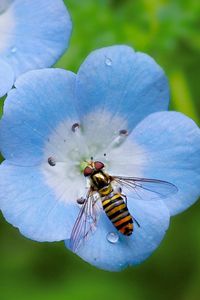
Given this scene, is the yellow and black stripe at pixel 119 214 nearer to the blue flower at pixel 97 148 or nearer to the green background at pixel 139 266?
the blue flower at pixel 97 148

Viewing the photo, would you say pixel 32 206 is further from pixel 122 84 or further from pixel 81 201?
pixel 122 84

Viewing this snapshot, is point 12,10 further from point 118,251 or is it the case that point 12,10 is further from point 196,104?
point 196,104

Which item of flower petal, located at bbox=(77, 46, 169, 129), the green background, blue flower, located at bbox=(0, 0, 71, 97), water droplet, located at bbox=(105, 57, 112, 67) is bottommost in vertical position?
the green background

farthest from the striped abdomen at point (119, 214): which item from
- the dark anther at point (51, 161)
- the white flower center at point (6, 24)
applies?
the white flower center at point (6, 24)


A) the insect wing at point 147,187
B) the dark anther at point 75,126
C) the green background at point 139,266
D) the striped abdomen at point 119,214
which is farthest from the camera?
the green background at point 139,266

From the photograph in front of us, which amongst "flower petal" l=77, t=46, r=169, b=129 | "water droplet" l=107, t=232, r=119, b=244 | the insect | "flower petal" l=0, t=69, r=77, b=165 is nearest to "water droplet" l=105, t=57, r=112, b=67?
"flower petal" l=77, t=46, r=169, b=129

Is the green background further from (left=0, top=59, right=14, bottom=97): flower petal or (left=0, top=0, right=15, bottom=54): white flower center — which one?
(left=0, top=59, right=14, bottom=97): flower petal
